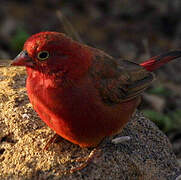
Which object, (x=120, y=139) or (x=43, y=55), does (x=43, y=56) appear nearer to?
(x=43, y=55)

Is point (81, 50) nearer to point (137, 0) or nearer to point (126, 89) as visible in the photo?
point (126, 89)

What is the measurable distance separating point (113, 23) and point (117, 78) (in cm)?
494

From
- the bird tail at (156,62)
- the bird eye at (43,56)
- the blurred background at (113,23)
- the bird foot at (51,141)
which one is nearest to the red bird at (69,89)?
the bird eye at (43,56)

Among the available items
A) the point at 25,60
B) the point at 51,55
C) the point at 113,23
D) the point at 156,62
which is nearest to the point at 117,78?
the point at 156,62

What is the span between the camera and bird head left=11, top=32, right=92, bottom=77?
3295mm

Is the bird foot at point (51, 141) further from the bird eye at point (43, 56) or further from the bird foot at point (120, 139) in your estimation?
the bird eye at point (43, 56)

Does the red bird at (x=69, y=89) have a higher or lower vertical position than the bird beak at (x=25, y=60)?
lower

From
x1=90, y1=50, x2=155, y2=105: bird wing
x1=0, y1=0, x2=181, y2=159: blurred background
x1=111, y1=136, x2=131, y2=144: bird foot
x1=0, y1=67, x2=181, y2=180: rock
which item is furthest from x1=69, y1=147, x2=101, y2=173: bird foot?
x1=0, y1=0, x2=181, y2=159: blurred background

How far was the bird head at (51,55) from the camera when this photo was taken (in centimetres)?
329

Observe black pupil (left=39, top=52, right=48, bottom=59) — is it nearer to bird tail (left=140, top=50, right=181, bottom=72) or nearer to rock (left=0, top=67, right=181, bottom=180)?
rock (left=0, top=67, right=181, bottom=180)

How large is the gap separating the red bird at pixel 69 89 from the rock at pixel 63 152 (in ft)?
0.62

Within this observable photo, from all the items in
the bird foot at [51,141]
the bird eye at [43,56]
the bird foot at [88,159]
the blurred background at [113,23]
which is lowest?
the blurred background at [113,23]

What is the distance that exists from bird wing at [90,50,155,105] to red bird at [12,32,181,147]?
0.01m

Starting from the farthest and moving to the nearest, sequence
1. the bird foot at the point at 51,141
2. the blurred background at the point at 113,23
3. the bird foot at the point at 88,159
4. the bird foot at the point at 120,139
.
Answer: the blurred background at the point at 113,23
the bird foot at the point at 120,139
the bird foot at the point at 51,141
the bird foot at the point at 88,159
